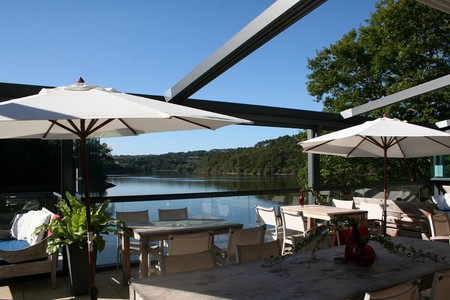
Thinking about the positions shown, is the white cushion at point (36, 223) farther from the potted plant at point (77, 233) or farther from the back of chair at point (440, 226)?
the back of chair at point (440, 226)

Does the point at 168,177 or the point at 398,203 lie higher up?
the point at 168,177

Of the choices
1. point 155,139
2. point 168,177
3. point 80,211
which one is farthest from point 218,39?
point 80,211

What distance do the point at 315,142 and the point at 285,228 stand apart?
1.39 meters

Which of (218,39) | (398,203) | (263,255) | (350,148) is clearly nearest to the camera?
(263,255)

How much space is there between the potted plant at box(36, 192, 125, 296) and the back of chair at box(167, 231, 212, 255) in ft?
2.43

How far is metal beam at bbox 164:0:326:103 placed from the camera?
414cm

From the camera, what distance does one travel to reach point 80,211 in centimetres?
441

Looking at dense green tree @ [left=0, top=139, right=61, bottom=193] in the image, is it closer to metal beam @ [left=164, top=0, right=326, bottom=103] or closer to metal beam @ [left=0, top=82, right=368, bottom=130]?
metal beam @ [left=0, top=82, right=368, bottom=130]

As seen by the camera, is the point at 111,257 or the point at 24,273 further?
the point at 111,257

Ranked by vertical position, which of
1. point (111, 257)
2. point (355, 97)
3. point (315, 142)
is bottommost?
point (111, 257)

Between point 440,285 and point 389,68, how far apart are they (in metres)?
16.3

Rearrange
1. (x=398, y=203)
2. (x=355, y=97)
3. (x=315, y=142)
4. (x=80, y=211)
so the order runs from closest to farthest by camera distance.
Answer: (x=80, y=211) → (x=315, y=142) → (x=398, y=203) → (x=355, y=97)

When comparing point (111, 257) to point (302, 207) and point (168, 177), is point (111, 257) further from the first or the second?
point (302, 207)

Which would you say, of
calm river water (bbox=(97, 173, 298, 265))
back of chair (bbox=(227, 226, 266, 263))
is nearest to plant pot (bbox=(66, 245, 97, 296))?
calm river water (bbox=(97, 173, 298, 265))
